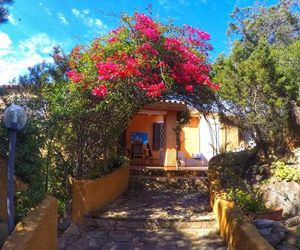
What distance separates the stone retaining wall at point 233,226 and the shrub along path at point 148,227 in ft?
0.93

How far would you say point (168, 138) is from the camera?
14.9 m

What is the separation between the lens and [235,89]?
1077 centimetres

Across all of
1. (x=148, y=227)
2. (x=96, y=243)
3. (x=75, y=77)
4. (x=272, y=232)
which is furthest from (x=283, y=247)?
(x=75, y=77)

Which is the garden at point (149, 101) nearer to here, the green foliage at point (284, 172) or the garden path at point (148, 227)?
the green foliage at point (284, 172)

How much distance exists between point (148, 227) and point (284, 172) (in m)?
3.68

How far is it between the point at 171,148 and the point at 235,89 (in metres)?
4.96

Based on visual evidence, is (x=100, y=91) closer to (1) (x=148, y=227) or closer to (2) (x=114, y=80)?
(2) (x=114, y=80)

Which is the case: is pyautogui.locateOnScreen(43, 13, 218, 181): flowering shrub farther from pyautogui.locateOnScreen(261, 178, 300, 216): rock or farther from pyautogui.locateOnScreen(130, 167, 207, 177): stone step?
pyautogui.locateOnScreen(130, 167, 207, 177): stone step

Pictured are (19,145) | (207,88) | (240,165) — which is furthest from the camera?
(240,165)

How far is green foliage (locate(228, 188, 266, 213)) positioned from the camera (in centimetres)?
734

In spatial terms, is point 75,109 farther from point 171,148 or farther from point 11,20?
point 171,148

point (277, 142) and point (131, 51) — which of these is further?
point (277, 142)

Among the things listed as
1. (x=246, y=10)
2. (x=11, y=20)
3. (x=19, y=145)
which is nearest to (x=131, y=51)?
(x=11, y=20)

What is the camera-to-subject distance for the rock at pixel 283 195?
823 centimetres
